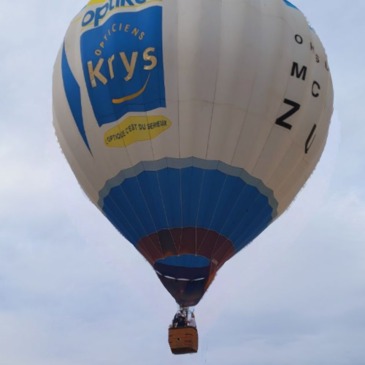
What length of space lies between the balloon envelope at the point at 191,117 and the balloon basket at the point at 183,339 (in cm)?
77

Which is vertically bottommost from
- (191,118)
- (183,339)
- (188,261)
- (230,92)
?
(183,339)

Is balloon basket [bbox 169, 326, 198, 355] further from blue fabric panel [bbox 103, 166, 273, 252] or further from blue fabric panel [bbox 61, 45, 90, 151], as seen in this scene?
blue fabric panel [bbox 61, 45, 90, 151]

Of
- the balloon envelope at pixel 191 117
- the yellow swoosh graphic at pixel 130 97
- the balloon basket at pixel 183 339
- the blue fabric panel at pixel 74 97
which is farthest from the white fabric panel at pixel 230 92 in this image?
the balloon basket at pixel 183 339

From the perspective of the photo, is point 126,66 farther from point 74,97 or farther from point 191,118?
point 191,118

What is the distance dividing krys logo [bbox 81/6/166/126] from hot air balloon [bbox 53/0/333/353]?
0.07 feet

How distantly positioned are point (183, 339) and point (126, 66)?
609 centimetres

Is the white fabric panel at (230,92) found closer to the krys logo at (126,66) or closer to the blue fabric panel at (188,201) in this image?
the krys logo at (126,66)

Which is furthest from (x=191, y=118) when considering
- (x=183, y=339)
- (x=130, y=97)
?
(x=183, y=339)

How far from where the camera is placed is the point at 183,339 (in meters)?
22.4

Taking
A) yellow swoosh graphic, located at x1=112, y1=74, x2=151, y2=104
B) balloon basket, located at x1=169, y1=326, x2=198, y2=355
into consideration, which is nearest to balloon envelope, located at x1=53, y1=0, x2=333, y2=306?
yellow swoosh graphic, located at x1=112, y1=74, x2=151, y2=104

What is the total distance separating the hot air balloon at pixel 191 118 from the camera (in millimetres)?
22047

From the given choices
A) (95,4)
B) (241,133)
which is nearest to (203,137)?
(241,133)

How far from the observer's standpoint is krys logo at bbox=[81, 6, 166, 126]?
72.4 ft

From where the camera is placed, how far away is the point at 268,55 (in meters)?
22.4
